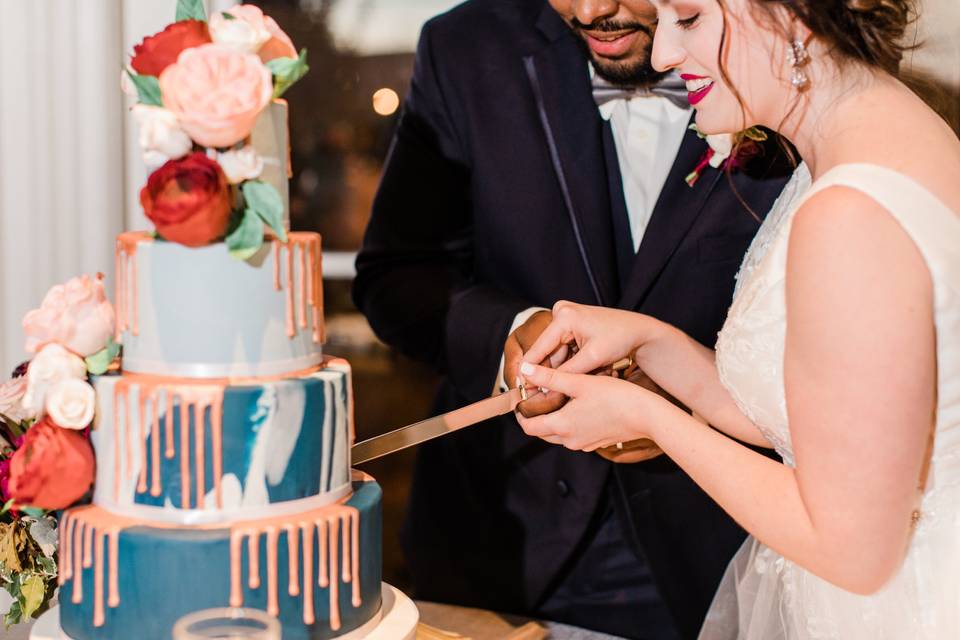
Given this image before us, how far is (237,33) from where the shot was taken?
1195mm

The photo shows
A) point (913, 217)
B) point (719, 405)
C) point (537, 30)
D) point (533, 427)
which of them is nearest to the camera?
point (913, 217)

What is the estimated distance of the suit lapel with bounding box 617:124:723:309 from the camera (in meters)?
2.01

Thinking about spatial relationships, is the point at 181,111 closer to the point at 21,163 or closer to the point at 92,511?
the point at 92,511

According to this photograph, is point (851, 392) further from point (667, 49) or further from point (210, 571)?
point (210, 571)

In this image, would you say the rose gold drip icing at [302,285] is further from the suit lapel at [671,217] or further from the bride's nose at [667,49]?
the suit lapel at [671,217]

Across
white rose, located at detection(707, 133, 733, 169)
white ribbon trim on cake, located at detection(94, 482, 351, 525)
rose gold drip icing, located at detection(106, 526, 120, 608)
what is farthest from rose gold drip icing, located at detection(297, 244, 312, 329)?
white rose, located at detection(707, 133, 733, 169)

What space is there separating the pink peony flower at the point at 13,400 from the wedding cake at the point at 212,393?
211 mm

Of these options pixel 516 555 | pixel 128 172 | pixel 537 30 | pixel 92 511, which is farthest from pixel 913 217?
pixel 128 172

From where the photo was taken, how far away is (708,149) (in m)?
2.02

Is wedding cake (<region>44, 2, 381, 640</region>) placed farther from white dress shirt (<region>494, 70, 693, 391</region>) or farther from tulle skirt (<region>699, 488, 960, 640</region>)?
white dress shirt (<region>494, 70, 693, 391</region>)

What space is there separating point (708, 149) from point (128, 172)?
4.28ft

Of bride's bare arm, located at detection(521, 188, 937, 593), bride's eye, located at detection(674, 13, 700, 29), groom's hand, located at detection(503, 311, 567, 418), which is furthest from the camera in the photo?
groom's hand, located at detection(503, 311, 567, 418)

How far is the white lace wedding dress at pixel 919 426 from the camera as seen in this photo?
3.77 feet

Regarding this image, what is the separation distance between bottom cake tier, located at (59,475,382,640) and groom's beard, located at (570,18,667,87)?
116cm
